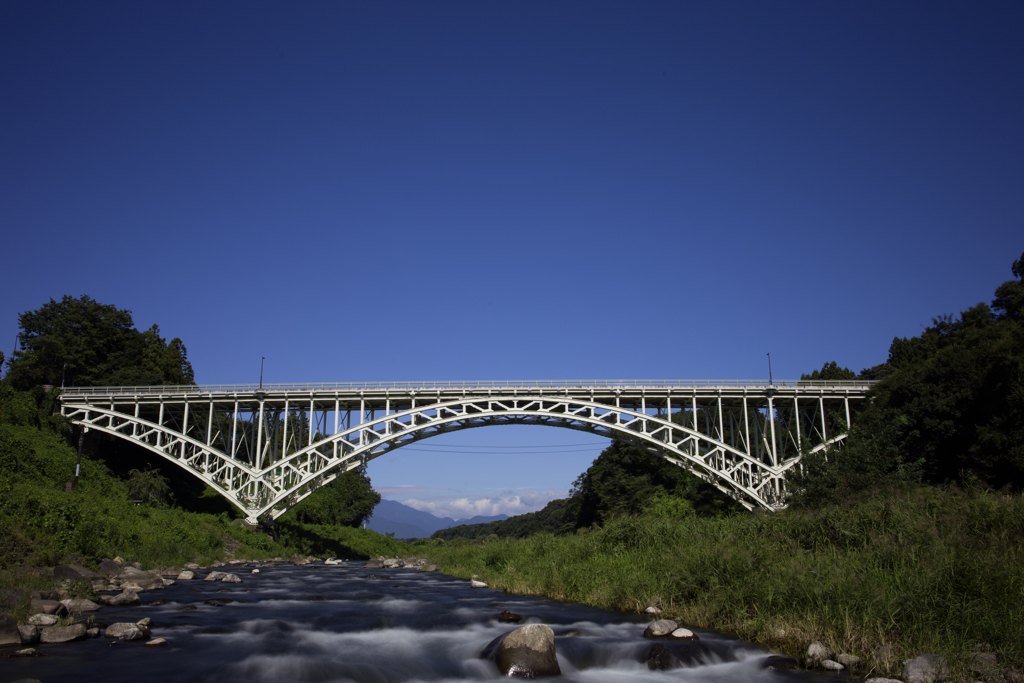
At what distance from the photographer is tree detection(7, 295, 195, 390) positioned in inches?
1786

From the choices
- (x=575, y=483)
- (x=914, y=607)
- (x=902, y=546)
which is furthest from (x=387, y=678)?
(x=575, y=483)

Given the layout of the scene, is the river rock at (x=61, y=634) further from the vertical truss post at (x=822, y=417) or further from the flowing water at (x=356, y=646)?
the vertical truss post at (x=822, y=417)

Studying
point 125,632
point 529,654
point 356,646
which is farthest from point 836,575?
point 125,632

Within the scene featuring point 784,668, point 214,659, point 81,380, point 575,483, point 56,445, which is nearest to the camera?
point 784,668

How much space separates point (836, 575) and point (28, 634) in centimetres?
1296

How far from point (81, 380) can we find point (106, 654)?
1773 inches

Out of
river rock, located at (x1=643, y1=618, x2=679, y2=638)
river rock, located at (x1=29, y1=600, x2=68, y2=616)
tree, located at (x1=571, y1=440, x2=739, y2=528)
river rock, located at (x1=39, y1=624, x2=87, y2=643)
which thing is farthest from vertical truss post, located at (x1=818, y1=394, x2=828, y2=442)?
river rock, located at (x1=39, y1=624, x2=87, y2=643)

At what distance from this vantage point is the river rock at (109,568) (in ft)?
64.2

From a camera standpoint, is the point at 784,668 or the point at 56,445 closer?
the point at 784,668

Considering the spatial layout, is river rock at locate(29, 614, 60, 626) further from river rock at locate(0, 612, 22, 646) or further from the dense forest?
the dense forest

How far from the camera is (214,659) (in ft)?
34.1

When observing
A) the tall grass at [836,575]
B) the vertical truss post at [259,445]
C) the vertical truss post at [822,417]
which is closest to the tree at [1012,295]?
the vertical truss post at [822,417]

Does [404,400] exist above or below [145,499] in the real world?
above

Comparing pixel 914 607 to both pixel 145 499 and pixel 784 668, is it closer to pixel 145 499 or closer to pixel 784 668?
pixel 784 668
